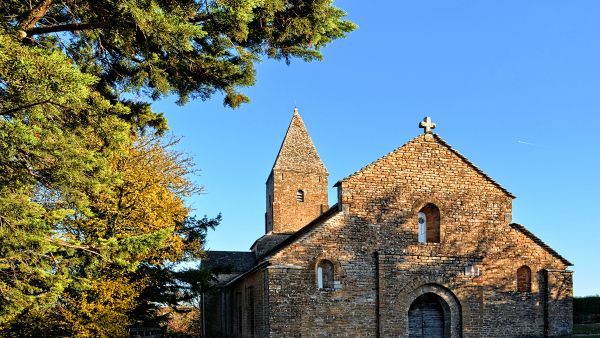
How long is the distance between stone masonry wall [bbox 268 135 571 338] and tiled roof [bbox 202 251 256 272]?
55.8 feet

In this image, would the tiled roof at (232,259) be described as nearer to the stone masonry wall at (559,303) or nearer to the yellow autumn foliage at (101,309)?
the yellow autumn foliage at (101,309)

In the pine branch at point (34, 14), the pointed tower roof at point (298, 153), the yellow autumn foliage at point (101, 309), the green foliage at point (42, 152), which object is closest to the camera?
the green foliage at point (42, 152)

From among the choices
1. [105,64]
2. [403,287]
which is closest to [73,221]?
[105,64]

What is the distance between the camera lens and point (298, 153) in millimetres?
33219

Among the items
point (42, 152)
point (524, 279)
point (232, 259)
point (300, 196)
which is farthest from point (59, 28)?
point (232, 259)

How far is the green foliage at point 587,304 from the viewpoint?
27766 mm

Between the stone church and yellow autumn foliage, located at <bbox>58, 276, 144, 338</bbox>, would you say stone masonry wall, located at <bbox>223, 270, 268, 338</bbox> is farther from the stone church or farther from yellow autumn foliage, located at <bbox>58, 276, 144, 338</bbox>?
yellow autumn foliage, located at <bbox>58, 276, 144, 338</bbox>

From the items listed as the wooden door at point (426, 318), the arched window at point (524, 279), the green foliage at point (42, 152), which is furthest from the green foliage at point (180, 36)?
the arched window at point (524, 279)

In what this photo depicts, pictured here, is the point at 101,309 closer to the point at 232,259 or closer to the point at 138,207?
the point at 138,207

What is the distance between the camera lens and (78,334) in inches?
496

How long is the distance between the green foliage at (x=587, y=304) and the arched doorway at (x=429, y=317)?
1774 centimetres

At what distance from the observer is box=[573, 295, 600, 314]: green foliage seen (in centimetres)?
2777

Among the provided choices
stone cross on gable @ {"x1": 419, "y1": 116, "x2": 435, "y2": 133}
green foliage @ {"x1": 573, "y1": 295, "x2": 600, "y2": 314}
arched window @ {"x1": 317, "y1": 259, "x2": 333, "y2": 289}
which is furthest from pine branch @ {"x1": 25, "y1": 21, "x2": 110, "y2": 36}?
green foliage @ {"x1": 573, "y1": 295, "x2": 600, "y2": 314}

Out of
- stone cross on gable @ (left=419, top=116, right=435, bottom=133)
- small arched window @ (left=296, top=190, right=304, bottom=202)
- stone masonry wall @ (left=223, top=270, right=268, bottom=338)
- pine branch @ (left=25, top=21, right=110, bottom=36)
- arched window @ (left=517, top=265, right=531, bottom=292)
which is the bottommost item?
stone masonry wall @ (left=223, top=270, right=268, bottom=338)
